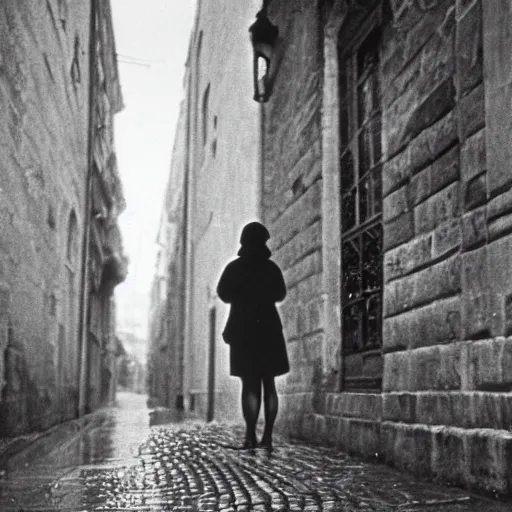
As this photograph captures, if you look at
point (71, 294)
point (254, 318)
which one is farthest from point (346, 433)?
point (71, 294)

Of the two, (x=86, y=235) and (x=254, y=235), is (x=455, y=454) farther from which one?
(x=86, y=235)

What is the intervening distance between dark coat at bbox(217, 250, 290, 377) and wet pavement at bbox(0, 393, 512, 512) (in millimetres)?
618

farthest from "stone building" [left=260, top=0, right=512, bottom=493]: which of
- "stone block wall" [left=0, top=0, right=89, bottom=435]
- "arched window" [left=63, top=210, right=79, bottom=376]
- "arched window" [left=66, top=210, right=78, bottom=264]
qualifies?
"arched window" [left=66, top=210, right=78, bottom=264]

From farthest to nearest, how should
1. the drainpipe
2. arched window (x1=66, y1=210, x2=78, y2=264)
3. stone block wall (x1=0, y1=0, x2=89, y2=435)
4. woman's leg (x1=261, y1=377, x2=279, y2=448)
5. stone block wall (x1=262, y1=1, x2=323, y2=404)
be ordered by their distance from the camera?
the drainpipe
arched window (x1=66, y1=210, x2=78, y2=264)
stone block wall (x1=262, y1=1, x2=323, y2=404)
woman's leg (x1=261, y1=377, x2=279, y2=448)
stone block wall (x1=0, y1=0, x2=89, y2=435)

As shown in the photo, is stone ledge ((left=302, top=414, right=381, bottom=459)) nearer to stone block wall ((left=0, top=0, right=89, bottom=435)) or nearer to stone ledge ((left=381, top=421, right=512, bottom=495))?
stone ledge ((left=381, top=421, right=512, bottom=495))

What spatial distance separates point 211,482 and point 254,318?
6.42 feet

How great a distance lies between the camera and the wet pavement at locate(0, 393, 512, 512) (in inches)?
117

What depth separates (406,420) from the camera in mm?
4062

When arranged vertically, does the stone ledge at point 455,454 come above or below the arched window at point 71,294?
below

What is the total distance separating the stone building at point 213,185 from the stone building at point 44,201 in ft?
7.17

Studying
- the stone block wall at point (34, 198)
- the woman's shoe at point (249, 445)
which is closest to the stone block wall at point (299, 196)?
the woman's shoe at point (249, 445)

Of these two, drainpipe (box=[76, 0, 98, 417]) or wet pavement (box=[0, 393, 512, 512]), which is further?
drainpipe (box=[76, 0, 98, 417])

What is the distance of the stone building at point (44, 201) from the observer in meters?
5.33

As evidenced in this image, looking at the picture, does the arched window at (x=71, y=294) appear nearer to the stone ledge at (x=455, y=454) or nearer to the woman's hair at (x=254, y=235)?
the woman's hair at (x=254, y=235)
